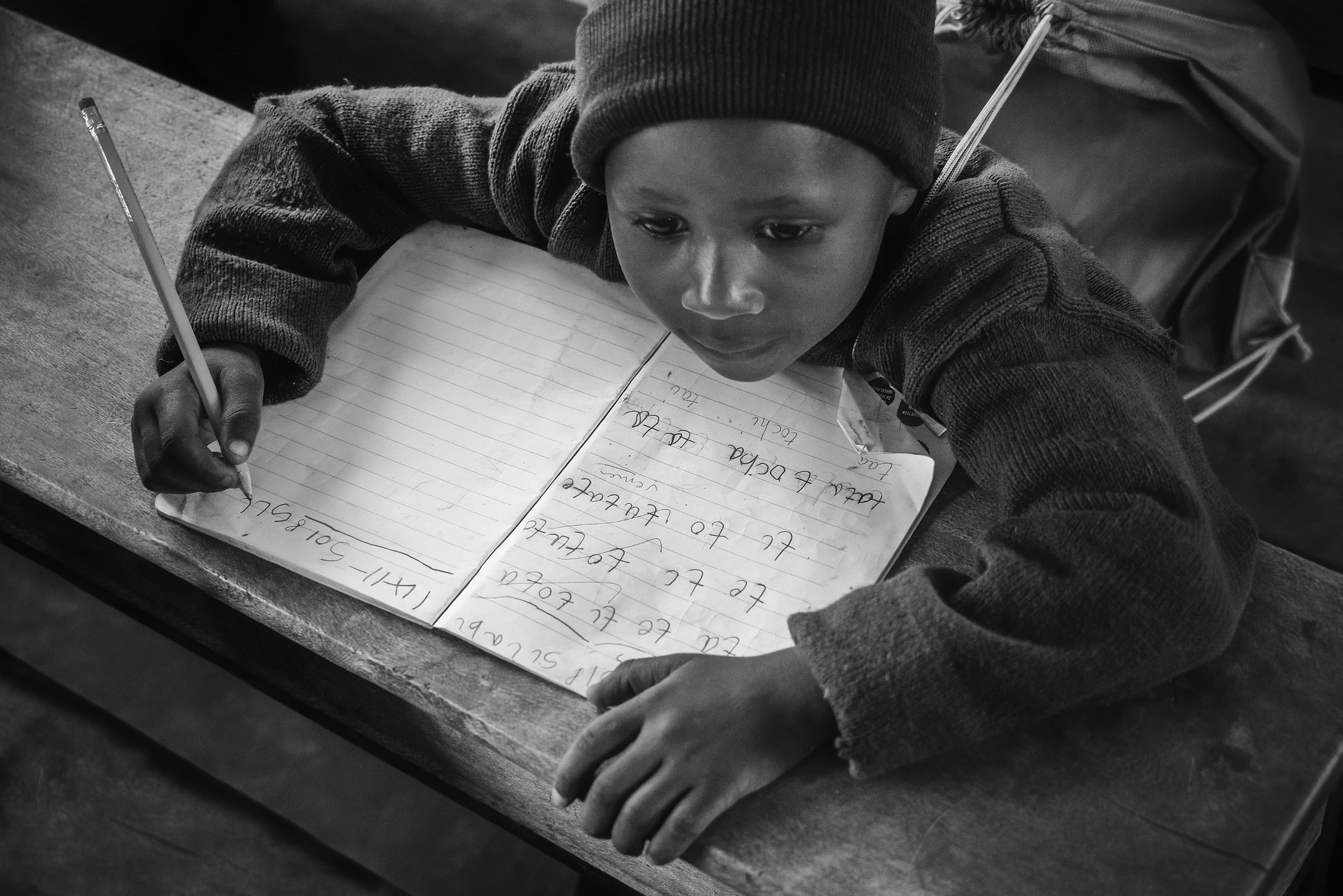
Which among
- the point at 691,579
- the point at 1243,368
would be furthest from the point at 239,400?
the point at 1243,368

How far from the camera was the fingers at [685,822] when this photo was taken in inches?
24.9

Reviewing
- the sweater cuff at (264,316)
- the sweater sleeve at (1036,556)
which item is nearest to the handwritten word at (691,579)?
the sweater sleeve at (1036,556)

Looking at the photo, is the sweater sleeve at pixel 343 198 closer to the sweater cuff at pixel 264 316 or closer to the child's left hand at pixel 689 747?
the sweater cuff at pixel 264 316

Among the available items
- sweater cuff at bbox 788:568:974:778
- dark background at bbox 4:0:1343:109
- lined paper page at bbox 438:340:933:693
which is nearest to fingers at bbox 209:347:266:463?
lined paper page at bbox 438:340:933:693

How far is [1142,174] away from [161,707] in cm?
107

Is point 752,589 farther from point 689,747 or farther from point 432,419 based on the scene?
point 432,419

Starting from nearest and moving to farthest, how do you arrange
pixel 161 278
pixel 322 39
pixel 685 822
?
pixel 685 822 < pixel 161 278 < pixel 322 39

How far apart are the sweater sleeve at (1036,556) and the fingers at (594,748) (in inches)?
4.1

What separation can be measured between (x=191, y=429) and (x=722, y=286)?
37 centimetres

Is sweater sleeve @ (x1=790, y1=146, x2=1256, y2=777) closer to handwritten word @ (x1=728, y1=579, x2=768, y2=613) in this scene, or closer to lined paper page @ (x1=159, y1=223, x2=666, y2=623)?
handwritten word @ (x1=728, y1=579, x2=768, y2=613)

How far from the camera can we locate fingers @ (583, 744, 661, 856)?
0.64 m

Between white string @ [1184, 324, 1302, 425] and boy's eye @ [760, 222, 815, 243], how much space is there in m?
0.80

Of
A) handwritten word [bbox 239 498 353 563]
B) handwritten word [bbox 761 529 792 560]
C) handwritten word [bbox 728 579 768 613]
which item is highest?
handwritten word [bbox 761 529 792 560]

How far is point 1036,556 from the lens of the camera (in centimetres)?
68
